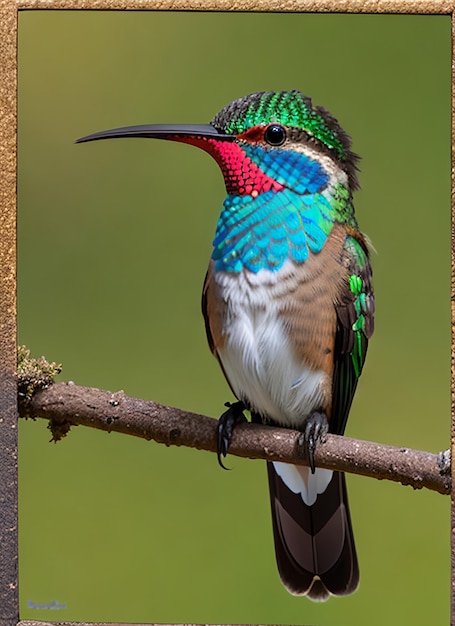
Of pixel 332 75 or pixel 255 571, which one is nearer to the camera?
pixel 332 75

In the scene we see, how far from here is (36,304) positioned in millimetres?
2125

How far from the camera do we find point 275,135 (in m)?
2.17

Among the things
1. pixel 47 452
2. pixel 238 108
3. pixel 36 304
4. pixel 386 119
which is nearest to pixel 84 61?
pixel 238 108

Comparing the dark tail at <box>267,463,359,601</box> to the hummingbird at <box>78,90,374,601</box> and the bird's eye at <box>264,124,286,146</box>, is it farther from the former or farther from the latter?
the bird's eye at <box>264,124,286,146</box>

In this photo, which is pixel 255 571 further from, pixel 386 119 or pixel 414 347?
pixel 386 119

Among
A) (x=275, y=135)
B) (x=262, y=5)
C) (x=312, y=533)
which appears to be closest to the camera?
(x=262, y=5)

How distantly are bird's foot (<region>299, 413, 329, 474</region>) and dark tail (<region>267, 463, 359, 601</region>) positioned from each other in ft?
0.99

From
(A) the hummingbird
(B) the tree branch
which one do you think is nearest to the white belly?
(A) the hummingbird

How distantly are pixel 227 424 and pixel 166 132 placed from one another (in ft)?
2.43

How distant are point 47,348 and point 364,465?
2.65 feet

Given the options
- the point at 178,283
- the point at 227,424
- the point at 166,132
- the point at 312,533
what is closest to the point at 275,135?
the point at 166,132

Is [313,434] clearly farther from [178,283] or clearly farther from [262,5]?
[262,5]

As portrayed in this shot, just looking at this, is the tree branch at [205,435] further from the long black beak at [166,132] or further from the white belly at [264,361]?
the long black beak at [166,132]

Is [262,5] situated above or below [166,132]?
above
